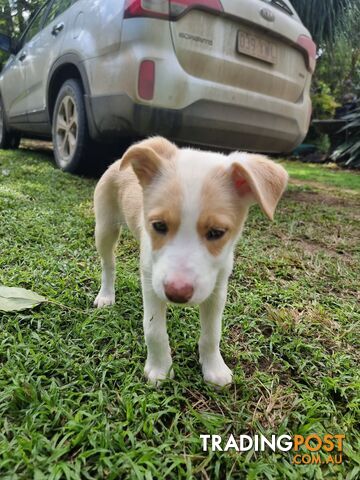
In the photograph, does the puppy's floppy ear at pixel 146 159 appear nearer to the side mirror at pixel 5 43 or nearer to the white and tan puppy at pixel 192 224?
the white and tan puppy at pixel 192 224

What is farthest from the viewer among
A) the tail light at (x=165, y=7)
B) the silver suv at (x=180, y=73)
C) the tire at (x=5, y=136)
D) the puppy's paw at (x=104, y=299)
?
the tire at (x=5, y=136)

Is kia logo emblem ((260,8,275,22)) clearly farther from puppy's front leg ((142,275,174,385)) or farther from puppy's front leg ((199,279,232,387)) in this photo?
puppy's front leg ((142,275,174,385))

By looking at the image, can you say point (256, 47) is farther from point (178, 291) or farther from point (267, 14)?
point (178, 291)

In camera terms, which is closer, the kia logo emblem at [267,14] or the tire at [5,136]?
the kia logo emblem at [267,14]

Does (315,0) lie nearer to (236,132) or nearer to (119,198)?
(236,132)

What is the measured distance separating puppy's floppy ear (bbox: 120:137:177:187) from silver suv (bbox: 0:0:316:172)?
2720 mm

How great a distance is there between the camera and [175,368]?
2.12 meters

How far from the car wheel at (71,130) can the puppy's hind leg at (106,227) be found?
10.3ft

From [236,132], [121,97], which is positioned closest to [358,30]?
[236,132]

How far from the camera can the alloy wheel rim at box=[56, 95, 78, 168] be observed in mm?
5977

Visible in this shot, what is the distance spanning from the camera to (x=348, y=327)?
2.60 meters

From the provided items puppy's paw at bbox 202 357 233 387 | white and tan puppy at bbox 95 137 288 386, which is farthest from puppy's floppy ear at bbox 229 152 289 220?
puppy's paw at bbox 202 357 233 387

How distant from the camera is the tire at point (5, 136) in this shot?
920 centimetres

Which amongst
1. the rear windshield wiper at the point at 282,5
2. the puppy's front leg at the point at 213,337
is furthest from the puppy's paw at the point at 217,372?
the rear windshield wiper at the point at 282,5
